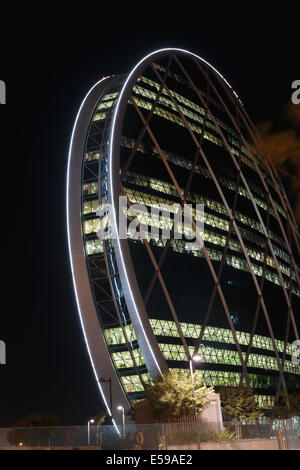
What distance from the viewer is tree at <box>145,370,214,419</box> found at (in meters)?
33.0

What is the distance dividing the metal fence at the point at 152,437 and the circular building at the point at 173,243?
15209 millimetres

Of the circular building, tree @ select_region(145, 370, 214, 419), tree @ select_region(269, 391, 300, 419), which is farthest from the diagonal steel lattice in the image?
tree @ select_region(145, 370, 214, 419)

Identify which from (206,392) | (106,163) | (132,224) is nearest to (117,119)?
(106,163)

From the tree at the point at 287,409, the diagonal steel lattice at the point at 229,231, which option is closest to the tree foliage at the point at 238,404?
the tree at the point at 287,409

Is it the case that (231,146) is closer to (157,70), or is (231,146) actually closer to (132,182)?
(157,70)

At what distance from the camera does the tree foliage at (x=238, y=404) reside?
47031mm

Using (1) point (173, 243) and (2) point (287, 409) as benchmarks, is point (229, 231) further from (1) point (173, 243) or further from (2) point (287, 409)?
(2) point (287, 409)

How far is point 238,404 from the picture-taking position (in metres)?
47.1

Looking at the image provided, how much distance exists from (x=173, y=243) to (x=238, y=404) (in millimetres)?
16386

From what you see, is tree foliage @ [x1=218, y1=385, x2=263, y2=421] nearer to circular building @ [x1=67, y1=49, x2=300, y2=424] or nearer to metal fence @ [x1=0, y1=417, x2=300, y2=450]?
circular building @ [x1=67, y1=49, x2=300, y2=424]

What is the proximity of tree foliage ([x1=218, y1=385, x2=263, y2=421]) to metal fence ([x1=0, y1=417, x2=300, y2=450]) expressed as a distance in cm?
1756

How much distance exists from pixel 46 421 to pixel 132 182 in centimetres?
2411

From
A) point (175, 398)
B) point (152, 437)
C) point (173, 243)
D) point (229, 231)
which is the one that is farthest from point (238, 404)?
point (152, 437)

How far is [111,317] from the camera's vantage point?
47.6 metres
